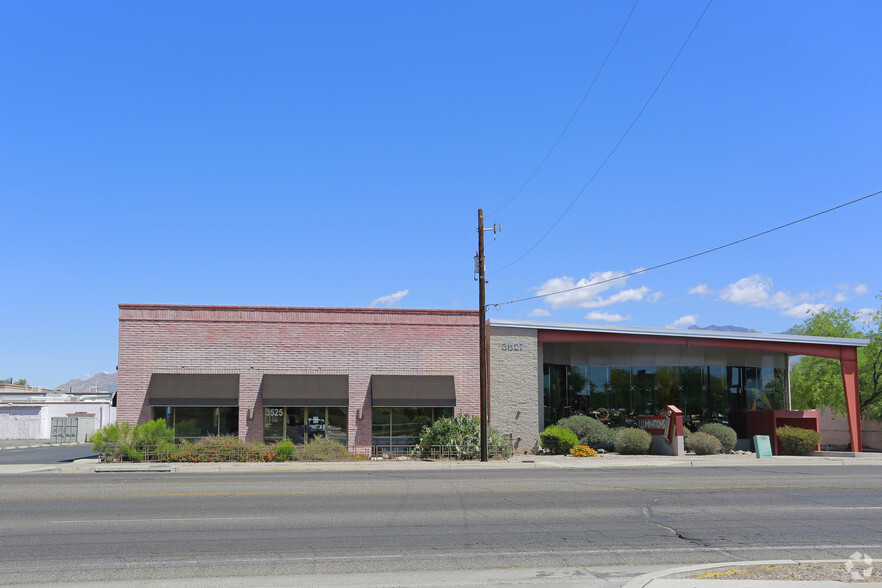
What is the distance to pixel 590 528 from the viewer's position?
42.0ft

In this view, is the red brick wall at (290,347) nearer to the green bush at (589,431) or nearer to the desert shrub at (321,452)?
the desert shrub at (321,452)

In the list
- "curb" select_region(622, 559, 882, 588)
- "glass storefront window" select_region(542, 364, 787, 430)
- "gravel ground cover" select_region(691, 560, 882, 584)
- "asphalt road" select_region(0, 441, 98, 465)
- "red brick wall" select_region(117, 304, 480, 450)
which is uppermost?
"red brick wall" select_region(117, 304, 480, 450)

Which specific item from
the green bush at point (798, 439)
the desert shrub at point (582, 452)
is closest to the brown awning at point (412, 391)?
the desert shrub at point (582, 452)

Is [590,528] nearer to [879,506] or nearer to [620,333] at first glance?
[879,506]

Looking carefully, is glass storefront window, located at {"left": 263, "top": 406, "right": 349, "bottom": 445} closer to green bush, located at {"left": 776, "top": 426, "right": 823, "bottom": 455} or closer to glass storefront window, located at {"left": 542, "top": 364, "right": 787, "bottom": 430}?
glass storefront window, located at {"left": 542, "top": 364, "right": 787, "bottom": 430}

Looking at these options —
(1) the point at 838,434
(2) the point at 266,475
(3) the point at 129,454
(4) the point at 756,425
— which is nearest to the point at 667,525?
(2) the point at 266,475

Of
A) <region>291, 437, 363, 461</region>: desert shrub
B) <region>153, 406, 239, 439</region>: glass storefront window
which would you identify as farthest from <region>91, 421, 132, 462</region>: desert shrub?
<region>291, 437, 363, 461</region>: desert shrub

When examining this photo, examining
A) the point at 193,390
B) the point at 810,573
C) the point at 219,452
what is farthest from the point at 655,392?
the point at 810,573

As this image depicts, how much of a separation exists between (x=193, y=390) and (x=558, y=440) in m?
14.8

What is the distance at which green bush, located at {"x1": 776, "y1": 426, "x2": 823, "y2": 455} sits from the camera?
3444 centimetres

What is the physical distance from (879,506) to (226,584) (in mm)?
13467

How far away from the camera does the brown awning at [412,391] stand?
30891mm

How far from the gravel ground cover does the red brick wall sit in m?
22.7

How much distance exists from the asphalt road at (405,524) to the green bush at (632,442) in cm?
1157
